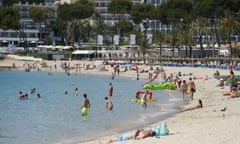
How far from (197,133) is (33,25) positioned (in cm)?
10046

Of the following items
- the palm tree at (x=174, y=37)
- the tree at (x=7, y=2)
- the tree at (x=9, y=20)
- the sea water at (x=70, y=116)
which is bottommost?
the sea water at (x=70, y=116)

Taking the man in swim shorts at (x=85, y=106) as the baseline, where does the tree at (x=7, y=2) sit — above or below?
above

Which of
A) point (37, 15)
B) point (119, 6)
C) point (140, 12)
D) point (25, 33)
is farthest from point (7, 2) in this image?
point (140, 12)

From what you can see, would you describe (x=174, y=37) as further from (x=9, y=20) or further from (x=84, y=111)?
(x=84, y=111)

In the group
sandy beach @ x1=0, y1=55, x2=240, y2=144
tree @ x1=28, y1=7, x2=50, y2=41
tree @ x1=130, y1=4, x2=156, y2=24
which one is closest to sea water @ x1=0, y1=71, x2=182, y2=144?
sandy beach @ x1=0, y1=55, x2=240, y2=144

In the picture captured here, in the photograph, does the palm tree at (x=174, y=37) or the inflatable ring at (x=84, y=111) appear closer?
the inflatable ring at (x=84, y=111)

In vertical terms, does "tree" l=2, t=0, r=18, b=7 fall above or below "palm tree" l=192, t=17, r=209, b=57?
above

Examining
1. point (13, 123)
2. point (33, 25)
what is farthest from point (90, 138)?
point (33, 25)

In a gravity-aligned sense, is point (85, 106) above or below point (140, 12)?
below

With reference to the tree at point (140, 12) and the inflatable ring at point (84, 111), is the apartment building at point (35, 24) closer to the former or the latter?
the tree at point (140, 12)

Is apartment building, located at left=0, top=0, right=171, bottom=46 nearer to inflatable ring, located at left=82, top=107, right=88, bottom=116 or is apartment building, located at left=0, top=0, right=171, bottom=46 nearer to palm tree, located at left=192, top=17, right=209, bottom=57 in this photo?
palm tree, located at left=192, top=17, right=209, bottom=57

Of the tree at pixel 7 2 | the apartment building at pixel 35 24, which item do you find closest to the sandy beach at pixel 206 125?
the apartment building at pixel 35 24

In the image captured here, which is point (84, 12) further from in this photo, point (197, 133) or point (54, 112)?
point (197, 133)

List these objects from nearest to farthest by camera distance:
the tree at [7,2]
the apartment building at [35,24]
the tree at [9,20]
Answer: the tree at [9,20], the apartment building at [35,24], the tree at [7,2]
